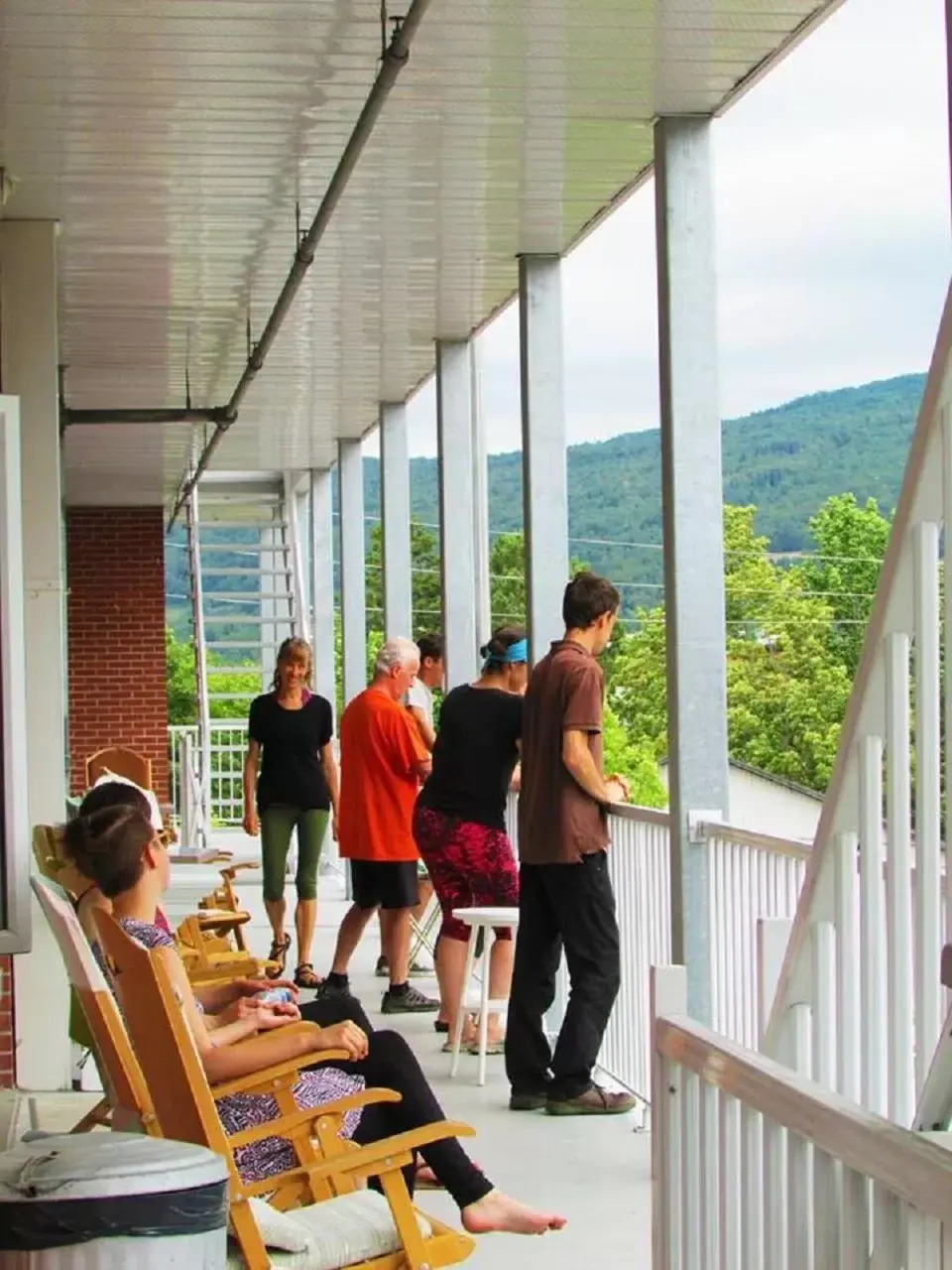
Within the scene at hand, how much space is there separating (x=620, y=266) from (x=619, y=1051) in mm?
66740

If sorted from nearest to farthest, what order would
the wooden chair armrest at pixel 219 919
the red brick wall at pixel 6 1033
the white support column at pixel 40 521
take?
the red brick wall at pixel 6 1033 < the white support column at pixel 40 521 < the wooden chair armrest at pixel 219 919

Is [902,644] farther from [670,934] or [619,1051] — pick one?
[619,1051]

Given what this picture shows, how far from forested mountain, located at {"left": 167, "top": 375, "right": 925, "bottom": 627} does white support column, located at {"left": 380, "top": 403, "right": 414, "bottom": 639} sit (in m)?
46.6

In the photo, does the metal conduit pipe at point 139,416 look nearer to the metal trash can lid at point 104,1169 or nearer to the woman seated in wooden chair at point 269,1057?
the woman seated in wooden chair at point 269,1057

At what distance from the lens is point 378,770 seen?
9.03 meters

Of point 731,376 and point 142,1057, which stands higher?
point 731,376

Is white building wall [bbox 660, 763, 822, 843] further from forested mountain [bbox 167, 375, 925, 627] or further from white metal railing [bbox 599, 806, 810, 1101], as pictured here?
white metal railing [bbox 599, 806, 810, 1101]

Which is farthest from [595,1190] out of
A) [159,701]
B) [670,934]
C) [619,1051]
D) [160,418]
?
[159,701]

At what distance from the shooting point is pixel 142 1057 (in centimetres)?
388

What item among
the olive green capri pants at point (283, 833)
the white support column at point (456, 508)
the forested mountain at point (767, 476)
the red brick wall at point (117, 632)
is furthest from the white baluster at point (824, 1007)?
the forested mountain at point (767, 476)

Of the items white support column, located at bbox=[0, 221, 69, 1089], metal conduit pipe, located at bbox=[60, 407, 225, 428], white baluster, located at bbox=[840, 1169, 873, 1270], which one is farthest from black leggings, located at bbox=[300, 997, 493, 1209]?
metal conduit pipe, located at bbox=[60, 407, 225, 428]

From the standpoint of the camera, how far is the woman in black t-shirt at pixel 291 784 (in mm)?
9914

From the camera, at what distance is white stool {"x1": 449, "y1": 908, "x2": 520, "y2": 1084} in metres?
7.35

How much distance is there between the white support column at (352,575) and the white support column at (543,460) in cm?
632
